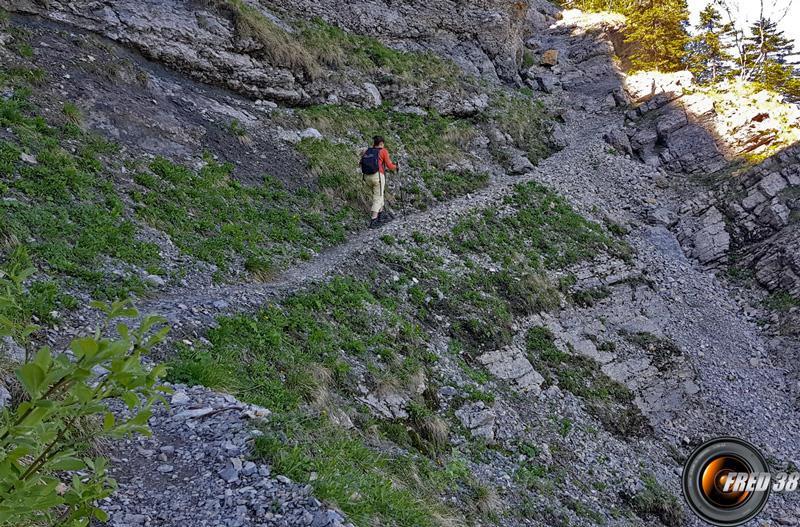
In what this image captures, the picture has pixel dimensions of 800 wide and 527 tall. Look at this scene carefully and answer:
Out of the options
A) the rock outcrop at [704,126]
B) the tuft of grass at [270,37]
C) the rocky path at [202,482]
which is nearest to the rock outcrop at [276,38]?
the tuft of grass at [270,37]

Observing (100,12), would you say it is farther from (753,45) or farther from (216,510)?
(753,45)

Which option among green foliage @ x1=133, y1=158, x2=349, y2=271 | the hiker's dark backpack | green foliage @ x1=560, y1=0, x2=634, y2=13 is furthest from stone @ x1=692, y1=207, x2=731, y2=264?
green foliage @ x1=560, y1=0, x2=634, y2=13

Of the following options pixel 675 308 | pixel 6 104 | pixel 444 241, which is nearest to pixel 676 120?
pixel 675 308

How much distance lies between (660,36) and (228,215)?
45.3m

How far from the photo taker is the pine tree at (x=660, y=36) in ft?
140

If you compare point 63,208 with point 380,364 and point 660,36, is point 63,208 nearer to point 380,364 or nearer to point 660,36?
point 380,364

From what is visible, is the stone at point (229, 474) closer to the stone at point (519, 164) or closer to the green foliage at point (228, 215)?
the green foliage at point (228, 215)

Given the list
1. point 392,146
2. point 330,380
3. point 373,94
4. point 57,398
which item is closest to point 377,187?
point 392,146

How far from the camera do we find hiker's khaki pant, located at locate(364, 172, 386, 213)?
17344mm

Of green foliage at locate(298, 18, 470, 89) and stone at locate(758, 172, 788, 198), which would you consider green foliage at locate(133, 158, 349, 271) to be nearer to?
→ green foliage at locate(298, 18, 470, 89)

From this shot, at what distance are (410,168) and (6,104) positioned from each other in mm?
14697

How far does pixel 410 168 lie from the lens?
22.6m

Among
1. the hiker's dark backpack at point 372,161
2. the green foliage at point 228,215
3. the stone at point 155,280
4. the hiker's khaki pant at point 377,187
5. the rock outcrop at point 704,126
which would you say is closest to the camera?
the stone at point 155,280

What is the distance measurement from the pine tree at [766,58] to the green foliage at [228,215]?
137 feet
